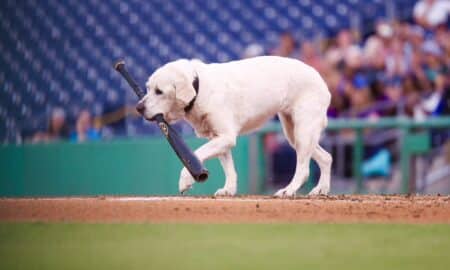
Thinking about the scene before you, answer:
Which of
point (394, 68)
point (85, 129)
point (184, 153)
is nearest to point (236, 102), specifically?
point (184, 153)

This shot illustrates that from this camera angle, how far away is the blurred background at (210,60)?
1359 centimetres

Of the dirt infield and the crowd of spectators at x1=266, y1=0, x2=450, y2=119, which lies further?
the crowd of spectators at x1=266, y1=0, x2=450, y2=119

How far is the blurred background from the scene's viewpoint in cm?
1359

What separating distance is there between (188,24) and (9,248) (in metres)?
10.3

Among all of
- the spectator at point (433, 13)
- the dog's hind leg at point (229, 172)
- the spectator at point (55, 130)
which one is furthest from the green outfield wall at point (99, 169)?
the dog's hind leg at point (229, 172)

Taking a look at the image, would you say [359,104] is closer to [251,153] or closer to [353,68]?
[353,68]

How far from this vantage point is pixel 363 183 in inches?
533

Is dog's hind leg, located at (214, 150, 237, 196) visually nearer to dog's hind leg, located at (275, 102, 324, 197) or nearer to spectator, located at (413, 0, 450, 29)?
dog's hind leg, located at (275, 102, 324, 197)

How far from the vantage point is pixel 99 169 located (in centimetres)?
1466

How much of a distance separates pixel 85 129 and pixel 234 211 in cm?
727

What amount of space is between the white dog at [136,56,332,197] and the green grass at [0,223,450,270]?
127 cm

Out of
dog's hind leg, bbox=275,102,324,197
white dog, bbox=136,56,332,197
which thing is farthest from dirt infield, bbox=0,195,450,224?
dog's hind leg, bbox=275,102,324,197

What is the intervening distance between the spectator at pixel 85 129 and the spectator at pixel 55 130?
0.21m

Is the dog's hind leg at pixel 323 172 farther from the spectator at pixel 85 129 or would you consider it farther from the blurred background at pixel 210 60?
the spectator at pixel 85 129
